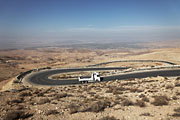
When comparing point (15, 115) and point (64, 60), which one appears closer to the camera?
point (15, 115)

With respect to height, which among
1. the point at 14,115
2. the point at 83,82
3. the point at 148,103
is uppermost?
the point at 14,115

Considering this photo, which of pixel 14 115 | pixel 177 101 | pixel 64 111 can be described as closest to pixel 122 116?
pixel 64 111

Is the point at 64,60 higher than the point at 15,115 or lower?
lower

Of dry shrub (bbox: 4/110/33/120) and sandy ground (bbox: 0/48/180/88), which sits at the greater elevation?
dry shrub (bbox: 4/110/33/120)

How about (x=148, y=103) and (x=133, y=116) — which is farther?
(x=148, y=103)

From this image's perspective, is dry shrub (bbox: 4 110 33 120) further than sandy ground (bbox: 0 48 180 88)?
No

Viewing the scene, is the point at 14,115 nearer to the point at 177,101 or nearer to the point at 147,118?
the point at 147,118

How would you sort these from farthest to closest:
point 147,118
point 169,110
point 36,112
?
1. point 36,112
2. point 169,110
3. point 147,118

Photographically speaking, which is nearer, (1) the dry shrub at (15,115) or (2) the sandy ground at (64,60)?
(1) the dry shrub at (15,115)

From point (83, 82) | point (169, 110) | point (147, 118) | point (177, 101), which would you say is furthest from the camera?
point (83, 82)

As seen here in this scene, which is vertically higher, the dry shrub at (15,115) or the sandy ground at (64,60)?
the dry shrub at (15,115)

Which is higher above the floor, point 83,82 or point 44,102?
point 44,102
